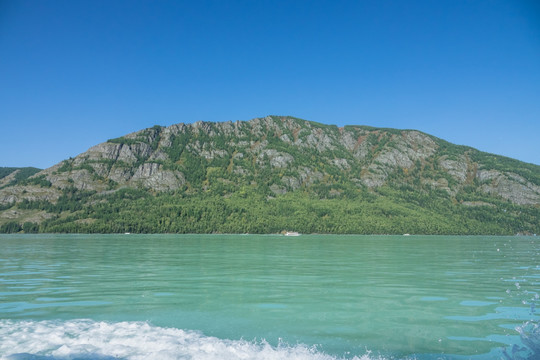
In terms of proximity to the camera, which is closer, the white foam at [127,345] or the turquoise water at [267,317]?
the white foam at [127,345]

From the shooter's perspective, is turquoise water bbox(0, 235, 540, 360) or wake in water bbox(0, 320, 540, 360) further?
turquoise water bbox(0, 235, 540, 360)

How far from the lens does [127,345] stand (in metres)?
12.7

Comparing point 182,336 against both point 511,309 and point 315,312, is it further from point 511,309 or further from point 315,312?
point 511,309

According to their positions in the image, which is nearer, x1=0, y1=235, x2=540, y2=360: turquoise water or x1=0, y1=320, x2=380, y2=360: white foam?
x1=0, y1=320, x2=380, y2=360: white foam

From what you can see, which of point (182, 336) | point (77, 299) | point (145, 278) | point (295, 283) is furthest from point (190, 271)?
point (182, 336)

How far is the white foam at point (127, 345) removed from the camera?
463 inches

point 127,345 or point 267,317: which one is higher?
point 127,345

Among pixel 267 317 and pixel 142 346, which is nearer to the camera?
pixel 142 346

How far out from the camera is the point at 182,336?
13656mm

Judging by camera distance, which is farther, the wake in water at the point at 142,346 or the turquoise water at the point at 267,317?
the turquoise water at the point at 267,317

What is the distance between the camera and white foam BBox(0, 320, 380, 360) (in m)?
11.8

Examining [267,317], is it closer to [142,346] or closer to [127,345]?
[142,346]

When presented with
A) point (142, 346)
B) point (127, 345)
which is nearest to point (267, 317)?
point (142, 346)

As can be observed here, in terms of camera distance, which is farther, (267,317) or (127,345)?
(267,317)
